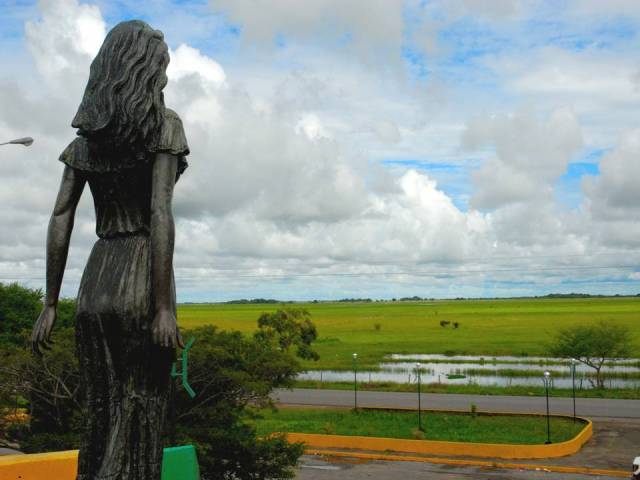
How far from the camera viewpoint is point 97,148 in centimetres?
518

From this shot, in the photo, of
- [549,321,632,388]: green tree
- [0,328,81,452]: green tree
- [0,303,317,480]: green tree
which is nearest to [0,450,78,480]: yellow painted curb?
[0,303,317,480]: green tree

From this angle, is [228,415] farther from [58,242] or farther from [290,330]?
[290,330]

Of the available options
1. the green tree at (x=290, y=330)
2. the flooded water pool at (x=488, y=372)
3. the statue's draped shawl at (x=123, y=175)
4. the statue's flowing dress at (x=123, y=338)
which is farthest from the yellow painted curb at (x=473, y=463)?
the flooded water pool at (x=488, y=372)

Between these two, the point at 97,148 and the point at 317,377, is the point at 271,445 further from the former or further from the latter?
the point at 317,377

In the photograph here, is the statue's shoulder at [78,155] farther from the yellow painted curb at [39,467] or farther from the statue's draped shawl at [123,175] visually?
the yellow painted curb at [39,467]

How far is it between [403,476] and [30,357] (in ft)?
39.6

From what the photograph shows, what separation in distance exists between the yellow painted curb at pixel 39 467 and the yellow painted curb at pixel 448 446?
16.2 m

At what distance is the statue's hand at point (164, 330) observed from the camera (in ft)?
15.8

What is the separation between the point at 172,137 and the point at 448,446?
73.2 ft

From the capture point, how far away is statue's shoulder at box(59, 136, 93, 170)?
17.3 feet

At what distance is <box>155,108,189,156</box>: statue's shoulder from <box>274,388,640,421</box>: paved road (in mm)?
30256

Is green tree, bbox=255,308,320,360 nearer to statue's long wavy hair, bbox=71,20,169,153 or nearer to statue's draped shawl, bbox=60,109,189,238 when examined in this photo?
statue's draped shawl, bbox=60,109,189,238

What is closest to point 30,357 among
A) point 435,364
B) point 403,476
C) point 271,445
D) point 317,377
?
point 271,445

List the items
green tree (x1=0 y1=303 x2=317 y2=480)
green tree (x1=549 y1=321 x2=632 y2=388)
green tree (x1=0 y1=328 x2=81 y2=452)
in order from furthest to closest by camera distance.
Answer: green tree (x1=549 y1=321 x2=632 y2=388), green tree (x1=0 y1=303 x2=317 y2=480), green tree (x1=0 y1=328 x2=81 y2=452)
